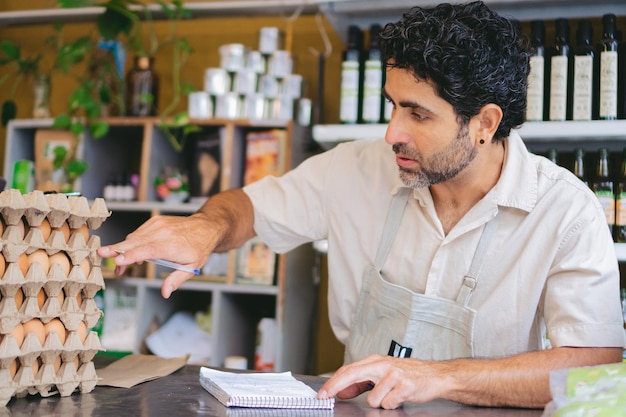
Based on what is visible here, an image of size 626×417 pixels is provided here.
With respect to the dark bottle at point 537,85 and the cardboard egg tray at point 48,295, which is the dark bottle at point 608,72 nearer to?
the dark bottle at point 537,85

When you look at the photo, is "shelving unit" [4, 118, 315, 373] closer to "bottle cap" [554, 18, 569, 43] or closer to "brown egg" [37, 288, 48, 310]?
"bottle cap" [554, 18, 569, 43]

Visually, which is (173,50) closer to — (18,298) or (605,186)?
(605,186)

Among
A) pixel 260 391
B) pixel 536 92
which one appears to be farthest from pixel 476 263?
pixel 536 92

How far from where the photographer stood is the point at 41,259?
1212mm

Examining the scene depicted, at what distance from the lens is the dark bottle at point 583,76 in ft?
7.82

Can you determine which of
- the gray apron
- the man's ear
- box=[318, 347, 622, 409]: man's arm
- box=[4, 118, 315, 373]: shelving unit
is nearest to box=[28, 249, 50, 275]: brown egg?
box=[318, 347, 622, 409]: man's arm

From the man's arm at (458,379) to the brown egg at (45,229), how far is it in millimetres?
498

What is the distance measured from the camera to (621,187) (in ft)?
7.70

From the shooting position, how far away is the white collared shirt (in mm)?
1488

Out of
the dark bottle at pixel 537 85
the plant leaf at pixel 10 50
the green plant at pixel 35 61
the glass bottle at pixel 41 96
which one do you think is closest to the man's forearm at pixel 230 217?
the dark bottle at pixel 537 85

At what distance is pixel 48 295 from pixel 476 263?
843mm

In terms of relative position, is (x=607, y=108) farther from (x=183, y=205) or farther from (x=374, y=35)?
(x=183, y=205)

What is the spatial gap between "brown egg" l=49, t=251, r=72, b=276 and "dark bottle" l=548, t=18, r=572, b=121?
1658 mm

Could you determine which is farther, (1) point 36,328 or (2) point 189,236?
(2) point 189,236
